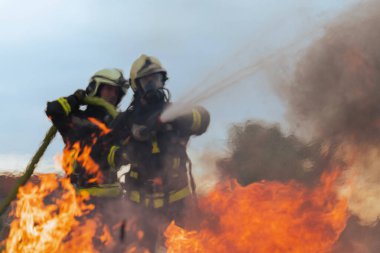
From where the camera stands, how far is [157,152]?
→ 6.62 meters

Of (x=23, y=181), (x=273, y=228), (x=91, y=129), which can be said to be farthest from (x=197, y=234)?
(x=23, y=181)

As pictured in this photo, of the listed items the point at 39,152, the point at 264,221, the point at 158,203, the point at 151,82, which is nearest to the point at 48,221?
the point at 39,152

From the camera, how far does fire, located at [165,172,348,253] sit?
22.9 feet

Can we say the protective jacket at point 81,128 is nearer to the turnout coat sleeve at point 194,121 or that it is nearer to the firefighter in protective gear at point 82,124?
the firefighter in protective gear at point 82,124

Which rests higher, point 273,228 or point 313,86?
point 313,86

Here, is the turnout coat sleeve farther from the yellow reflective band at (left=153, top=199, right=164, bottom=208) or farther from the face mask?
the yellow reflective band at (left=153, top=199, right=164, bottom=208)

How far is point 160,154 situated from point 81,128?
5.45ft

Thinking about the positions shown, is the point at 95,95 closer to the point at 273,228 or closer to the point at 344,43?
the point at 273,228

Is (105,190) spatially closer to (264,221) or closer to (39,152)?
(39,152)

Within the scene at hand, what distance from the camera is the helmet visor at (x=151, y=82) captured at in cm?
688

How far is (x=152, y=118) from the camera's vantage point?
6.54 metres

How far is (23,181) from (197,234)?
3.03 m

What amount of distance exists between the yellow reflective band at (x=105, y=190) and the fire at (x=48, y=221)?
0.11 metres

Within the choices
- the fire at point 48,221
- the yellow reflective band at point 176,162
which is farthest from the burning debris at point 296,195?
the yellow reflective band at point 176,162
